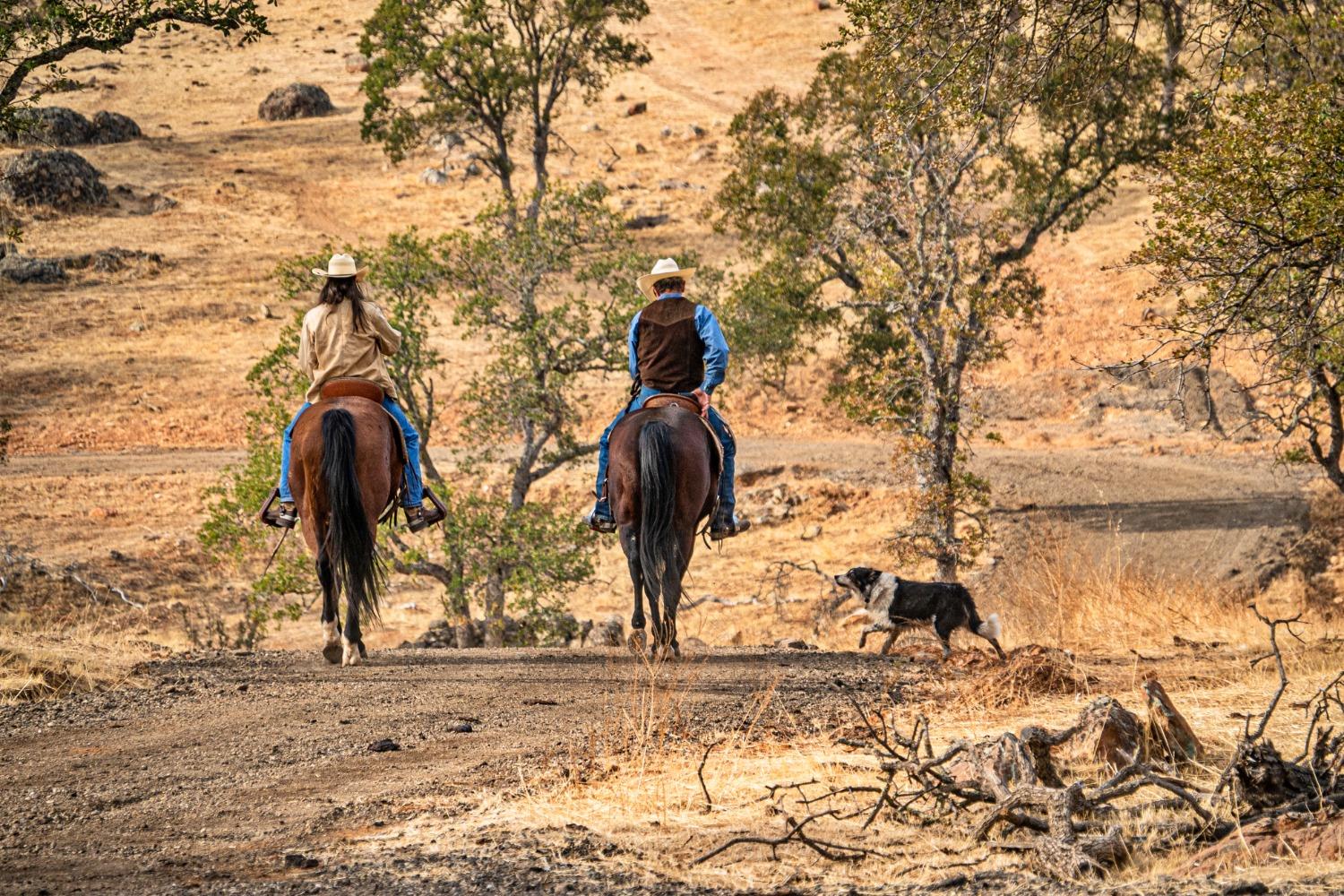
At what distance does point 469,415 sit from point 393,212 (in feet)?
96.6

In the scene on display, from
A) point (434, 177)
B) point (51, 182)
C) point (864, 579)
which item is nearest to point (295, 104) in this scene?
point (434, 177)

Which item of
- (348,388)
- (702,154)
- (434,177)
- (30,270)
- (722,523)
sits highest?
(702,154)

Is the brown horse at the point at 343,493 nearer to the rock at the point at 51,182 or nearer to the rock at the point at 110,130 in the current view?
the rock at the point at 51,182

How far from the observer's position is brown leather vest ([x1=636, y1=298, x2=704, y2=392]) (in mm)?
11625

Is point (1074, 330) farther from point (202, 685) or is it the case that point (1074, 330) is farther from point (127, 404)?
point (202, 685)

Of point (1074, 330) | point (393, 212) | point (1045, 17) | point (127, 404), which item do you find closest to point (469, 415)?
point (1045, 17)

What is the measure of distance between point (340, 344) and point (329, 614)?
2.19 meters

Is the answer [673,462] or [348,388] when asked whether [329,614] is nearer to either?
[348,388]

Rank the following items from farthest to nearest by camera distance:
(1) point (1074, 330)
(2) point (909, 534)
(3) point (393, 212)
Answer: (3) point (393, 212) → (1) point (1074, 330) → (2) point (909, 534)

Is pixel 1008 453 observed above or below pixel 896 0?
below

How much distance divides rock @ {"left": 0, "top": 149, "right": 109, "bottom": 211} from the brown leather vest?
3675cm

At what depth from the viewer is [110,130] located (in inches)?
2077

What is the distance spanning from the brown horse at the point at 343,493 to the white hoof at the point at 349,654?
1.6 inches

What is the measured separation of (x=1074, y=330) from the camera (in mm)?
35656
